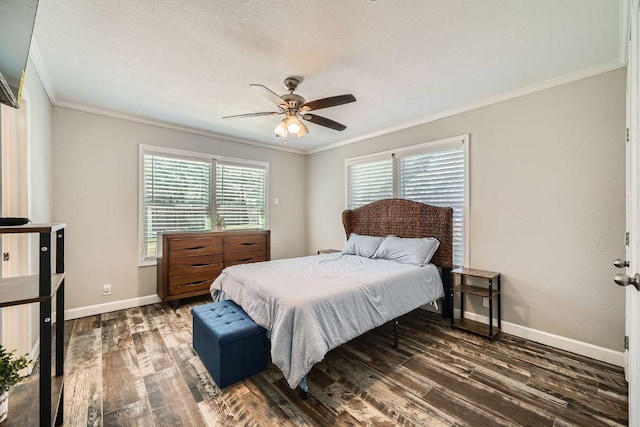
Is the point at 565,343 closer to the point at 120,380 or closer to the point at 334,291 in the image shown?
the point at 334,291

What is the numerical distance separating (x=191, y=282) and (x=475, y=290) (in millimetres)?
3534

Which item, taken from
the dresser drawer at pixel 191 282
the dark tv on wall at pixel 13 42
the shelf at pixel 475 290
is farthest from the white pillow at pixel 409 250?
the dark tv on wall at pixel 13 42

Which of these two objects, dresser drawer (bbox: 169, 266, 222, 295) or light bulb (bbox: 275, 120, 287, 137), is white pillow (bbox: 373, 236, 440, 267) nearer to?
light bulb (bbox: 275, 120, 287, 137)

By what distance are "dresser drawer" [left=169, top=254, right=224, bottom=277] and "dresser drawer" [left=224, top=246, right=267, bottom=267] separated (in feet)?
0.31

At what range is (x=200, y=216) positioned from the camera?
4.32m

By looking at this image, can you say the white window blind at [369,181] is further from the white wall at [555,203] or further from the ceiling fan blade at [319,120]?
the ceiling fan blade at [319,120]

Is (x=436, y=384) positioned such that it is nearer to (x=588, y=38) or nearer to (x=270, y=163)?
(x=588, y=38)

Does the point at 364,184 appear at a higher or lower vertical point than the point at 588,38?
lower

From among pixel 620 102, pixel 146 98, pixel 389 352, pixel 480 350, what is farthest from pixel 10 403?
pixel 620 102

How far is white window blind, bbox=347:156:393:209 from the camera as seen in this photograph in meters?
4.22

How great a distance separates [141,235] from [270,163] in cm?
243

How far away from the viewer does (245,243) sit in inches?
167

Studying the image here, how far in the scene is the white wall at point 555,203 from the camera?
2398 mm

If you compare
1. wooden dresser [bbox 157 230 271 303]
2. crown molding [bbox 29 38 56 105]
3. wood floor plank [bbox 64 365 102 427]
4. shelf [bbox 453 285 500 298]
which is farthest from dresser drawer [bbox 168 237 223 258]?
shelf [bbox 453 285 500 298]
